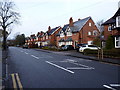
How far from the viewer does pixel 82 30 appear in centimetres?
5181

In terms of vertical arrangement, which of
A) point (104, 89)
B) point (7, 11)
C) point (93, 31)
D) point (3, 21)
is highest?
point (7, 11)

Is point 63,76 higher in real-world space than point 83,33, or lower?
lower

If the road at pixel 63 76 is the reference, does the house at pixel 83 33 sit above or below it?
above

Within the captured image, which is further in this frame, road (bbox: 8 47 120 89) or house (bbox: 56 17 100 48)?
house (bbox: 56 17 100 48)

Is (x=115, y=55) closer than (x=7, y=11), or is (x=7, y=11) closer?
(x=115, y=55)

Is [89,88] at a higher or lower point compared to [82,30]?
lower

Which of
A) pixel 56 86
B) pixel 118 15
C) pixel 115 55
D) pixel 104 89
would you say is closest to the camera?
pixel 104 89

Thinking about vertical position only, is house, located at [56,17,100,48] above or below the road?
above

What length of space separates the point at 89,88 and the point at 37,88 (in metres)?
2.04

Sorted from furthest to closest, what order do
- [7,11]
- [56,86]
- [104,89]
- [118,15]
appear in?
[7,11]
[118,15]
[56,86]
[104,89]

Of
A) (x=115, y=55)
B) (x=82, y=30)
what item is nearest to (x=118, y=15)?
(x=115, y=55)

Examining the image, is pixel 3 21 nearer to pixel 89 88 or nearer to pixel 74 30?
pixel 74 30

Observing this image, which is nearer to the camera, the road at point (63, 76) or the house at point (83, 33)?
the road at point (63, 76)

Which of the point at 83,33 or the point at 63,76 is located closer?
the point at 63,76
